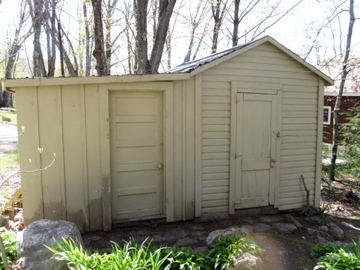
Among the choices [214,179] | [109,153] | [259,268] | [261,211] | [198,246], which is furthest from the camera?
[261,211]

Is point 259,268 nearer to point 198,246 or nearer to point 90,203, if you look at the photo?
point 198,246

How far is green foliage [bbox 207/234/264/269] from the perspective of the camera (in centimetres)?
310

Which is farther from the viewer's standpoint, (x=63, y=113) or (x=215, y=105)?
(x=215, y=105)

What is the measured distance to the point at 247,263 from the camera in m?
3.04

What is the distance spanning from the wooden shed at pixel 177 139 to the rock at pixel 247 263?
5.64ft

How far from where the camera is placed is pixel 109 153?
4281mm

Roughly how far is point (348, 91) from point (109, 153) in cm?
1374

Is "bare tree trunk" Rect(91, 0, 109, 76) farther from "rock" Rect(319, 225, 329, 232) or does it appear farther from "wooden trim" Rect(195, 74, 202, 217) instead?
"rock" Rect(319, 225, 329, 232)

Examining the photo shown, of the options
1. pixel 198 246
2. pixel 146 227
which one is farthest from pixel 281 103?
pixel 146 227

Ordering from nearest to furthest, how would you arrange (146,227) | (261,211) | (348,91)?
(146,227)
(261,211)
(348,91)

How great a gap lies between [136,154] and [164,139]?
0.53 metres

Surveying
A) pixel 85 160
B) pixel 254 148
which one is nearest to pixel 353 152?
pixel 254 148

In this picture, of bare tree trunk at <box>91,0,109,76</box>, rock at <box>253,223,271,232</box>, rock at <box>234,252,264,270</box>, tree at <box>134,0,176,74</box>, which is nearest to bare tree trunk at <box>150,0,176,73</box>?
tree at <box>134,0,176,74</box>

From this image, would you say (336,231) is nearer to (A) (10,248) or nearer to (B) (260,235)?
(B) (260,235)
